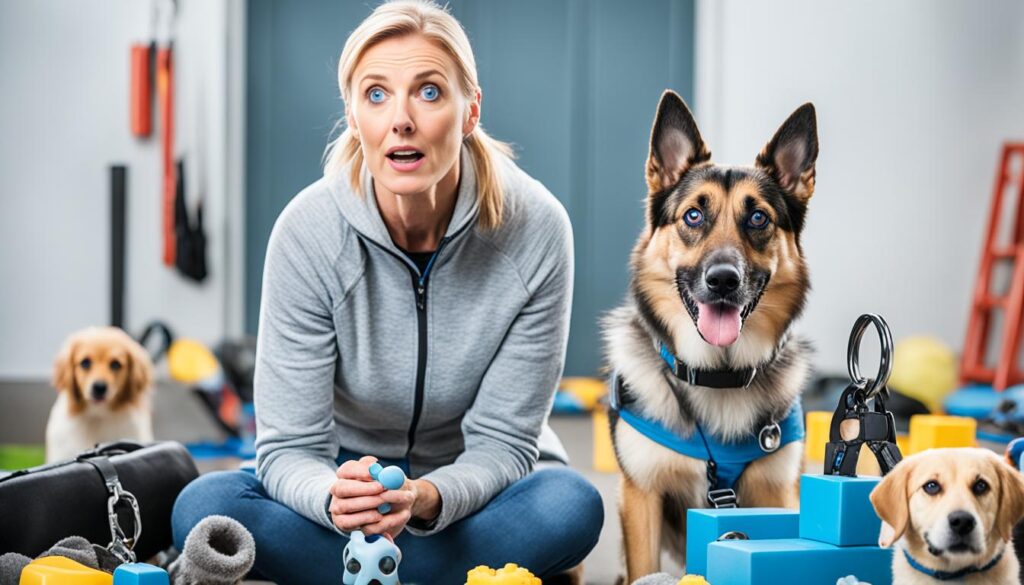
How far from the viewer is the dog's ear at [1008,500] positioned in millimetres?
984

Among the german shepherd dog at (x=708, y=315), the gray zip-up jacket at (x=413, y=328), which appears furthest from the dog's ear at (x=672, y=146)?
the gray zip-up jacket at (x=413, y=328)

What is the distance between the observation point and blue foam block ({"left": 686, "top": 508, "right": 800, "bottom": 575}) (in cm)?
136

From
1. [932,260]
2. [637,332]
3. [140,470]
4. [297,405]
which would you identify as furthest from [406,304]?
[932,260]

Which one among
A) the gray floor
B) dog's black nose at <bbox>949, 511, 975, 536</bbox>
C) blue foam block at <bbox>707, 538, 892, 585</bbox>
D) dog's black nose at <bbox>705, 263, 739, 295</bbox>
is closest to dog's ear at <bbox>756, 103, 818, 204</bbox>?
dog's black nose at <bbox>705, 263, 739, 295</bbox>

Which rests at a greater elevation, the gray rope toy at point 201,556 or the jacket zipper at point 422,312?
the jacket zipper at point 422,312

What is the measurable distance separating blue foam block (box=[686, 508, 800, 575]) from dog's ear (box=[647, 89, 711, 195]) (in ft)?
2.10

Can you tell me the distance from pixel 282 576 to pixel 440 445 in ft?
1.27

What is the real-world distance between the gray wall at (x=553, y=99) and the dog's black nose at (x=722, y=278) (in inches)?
161

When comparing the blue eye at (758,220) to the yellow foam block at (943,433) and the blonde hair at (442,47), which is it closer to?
the blonde hair at (442,47)

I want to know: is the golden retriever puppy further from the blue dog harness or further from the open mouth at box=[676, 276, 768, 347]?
the open mouth at box=[676, 276, 768, 347]

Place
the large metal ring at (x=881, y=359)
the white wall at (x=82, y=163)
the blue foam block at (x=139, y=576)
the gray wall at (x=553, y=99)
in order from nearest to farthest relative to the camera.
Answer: the large metal ring at (x=881, y=359) → the blue foam block at (x=139, y=576) → the white wall at (x=82, y=163) → the gray wall at (x=553, y=99)

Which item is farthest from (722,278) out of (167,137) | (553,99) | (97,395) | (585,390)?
(553,99)

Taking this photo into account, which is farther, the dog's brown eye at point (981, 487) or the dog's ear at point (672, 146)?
the dog's ear at point (672, 146)

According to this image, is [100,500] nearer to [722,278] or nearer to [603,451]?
[722,278]
